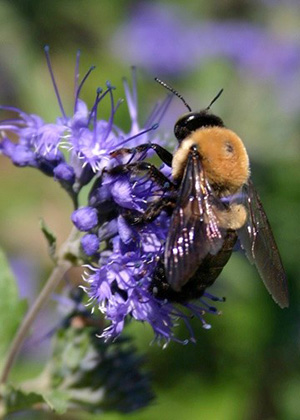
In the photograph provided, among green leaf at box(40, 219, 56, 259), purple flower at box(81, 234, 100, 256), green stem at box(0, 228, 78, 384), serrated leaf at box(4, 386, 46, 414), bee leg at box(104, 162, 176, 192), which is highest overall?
bee leg at box(104, 162, 176, 192)

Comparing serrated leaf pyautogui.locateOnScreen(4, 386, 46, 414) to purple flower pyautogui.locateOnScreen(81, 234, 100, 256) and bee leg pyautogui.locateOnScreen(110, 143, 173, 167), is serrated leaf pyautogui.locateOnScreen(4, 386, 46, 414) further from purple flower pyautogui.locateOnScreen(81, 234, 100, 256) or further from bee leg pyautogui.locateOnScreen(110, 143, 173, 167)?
bee leg pyautogui.locateOnScreen(110, 143, 173, 167)

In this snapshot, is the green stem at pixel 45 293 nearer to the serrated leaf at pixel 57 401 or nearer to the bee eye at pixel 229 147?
the serrated leaf at pixel 57 401

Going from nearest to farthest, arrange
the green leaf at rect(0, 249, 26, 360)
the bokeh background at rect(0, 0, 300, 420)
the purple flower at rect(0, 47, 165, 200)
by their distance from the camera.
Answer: the purple flower at rect(0, 47, 165, 200)
the green leaf at rect(0, 249, 26, 360)
the bokeh background at rect(0, 0, 300, 420)

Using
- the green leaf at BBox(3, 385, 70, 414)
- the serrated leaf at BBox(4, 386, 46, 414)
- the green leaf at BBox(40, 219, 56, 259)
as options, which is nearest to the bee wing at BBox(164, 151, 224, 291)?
the green leaf at BBox(40, 219, 56, 259)

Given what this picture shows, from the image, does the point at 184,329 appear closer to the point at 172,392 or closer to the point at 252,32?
the point at 172,392

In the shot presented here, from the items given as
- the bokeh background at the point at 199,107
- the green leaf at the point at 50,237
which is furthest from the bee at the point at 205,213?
the bokeh background at the point at 199,107

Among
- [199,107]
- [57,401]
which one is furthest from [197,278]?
[199,107]
